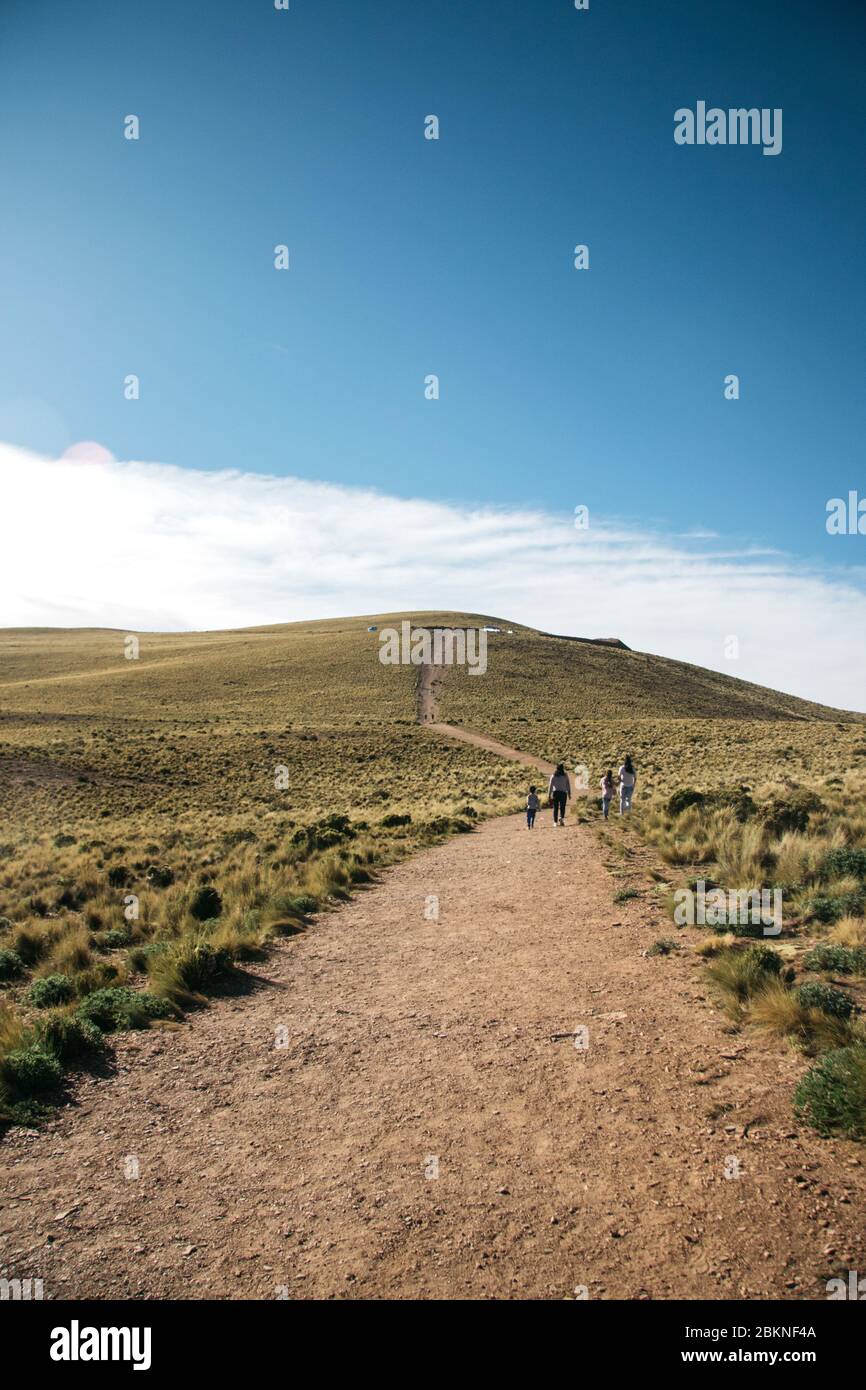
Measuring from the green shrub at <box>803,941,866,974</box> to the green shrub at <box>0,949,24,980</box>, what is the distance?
1081 centimetres

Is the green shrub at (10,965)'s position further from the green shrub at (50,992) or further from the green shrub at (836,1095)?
the green shrub at (836,1095)

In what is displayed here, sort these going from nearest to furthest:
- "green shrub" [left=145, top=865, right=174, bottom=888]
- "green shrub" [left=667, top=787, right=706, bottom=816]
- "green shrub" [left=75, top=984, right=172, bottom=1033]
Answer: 1. "green shrub" [left=75, top=984, right=172, bottom=1033]
2. "green shrub" [left=145, top=865, right=174, bottom=888]
3. "green shrub" [left=667, top=787, right=706, bottom=816]

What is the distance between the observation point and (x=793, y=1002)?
6461 mm

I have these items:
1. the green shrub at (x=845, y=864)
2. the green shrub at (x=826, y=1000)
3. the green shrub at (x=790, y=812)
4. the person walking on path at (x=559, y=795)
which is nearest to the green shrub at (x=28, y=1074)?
the green shrub at (x=826, y=1000)

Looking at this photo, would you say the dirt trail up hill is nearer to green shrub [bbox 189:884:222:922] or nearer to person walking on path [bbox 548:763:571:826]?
green shrub [bbox 189:884:222:922]

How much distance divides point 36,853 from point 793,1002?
66.8 feet

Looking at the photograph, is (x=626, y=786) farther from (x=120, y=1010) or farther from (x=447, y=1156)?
(x=447, y=1156)

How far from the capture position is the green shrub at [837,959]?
7230 mm

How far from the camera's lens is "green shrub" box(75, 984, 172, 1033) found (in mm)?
7910

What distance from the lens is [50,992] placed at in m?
9.10

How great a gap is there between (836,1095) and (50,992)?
8873 mm

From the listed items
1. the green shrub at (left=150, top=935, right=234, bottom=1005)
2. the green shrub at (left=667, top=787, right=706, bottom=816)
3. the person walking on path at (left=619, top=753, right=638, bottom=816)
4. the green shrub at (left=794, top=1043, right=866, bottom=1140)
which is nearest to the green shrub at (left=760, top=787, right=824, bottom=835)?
the green shrub at (left=667, top=787, right=706, bottom=816)
